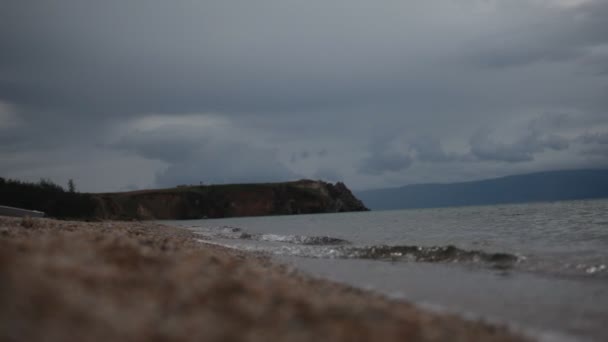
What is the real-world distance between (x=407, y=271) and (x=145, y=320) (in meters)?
9.09

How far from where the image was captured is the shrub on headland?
4438 cm

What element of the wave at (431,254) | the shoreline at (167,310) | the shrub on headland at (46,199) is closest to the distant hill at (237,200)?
the shrub on headland at (46,199)

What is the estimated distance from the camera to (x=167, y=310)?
4.47 m

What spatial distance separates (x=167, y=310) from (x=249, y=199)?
392ft

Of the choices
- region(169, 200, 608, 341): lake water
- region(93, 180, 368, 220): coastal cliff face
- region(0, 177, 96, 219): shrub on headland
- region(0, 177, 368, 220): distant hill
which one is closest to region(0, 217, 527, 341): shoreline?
region(169, 200, 608, 341): lake water

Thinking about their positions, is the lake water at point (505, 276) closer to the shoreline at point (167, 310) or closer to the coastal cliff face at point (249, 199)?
the shoreline at point (167, 310)

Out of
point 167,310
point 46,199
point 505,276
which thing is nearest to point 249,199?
point 46,199

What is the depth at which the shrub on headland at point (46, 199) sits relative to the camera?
4438 cm

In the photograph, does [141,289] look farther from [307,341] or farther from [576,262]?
[576,262]

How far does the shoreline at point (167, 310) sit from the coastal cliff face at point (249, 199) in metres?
108

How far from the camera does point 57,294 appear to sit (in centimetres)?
415

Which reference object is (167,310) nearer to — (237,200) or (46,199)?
(46,199)

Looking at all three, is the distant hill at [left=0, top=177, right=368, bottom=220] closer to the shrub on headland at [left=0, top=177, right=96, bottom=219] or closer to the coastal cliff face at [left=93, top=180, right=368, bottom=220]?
the coastal cliff face at [left=93, top=180, right=368, bottom=220]

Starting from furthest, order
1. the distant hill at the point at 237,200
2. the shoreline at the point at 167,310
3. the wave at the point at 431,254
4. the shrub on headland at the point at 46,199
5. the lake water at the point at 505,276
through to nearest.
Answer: the distant hill at the point at 237,200, the shrub on headland at the point at 46,199, the wave at the point at 431,254, the lake water at the point at 505,276, the shoreline at the point at 167,310
